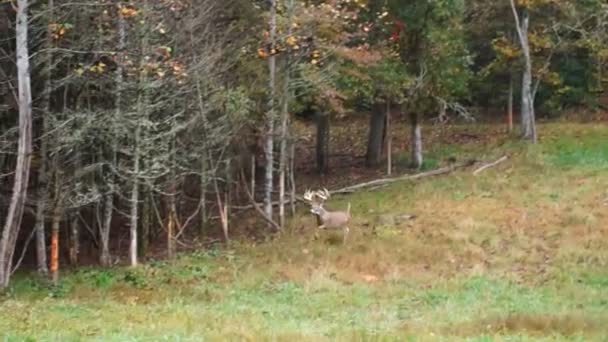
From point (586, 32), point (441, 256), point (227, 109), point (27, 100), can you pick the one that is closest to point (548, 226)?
point (441, 256)

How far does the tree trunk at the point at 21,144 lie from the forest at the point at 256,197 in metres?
0.04

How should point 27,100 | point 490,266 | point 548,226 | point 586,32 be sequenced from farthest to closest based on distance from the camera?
point 586,32
point 548,226
point 490,266
point 27,100

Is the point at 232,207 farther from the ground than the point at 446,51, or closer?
closer

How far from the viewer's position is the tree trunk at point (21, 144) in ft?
54.1

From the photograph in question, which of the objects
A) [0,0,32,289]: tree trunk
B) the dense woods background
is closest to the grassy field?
[0,0,32,289]: tree trunk

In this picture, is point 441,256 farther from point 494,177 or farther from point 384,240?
point 494,177

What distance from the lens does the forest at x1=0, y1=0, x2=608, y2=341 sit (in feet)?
46.4

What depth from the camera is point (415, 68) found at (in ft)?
93.8

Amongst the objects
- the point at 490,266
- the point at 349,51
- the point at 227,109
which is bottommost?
the point at 490,266

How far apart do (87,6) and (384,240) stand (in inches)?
342

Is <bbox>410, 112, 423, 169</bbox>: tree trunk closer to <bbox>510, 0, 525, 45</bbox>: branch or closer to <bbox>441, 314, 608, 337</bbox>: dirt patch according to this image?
<bbox>510, 0, 525, 45</bbox>: branch

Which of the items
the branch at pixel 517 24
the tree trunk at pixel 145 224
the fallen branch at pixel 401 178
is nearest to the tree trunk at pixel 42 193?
the tree trunk at pixel 145 224

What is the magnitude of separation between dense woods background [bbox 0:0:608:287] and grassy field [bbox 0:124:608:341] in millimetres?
1857

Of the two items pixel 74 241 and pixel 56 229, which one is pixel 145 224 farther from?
pixel 56 229
